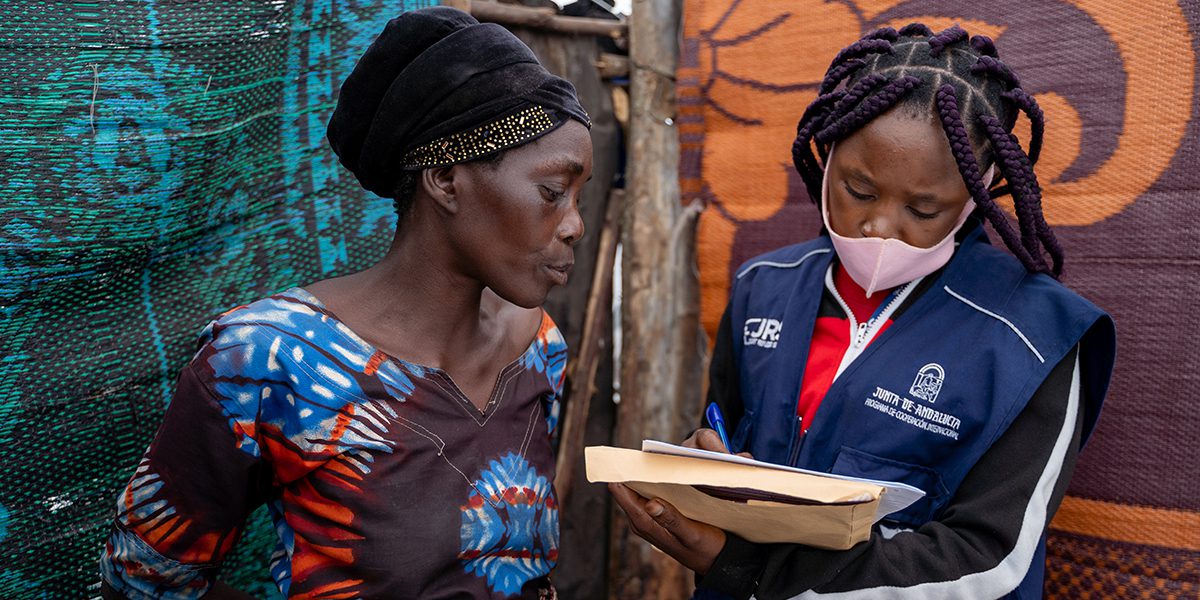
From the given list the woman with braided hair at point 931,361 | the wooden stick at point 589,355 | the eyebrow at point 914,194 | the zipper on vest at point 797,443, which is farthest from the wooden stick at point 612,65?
the zipper on vest at point 797,443

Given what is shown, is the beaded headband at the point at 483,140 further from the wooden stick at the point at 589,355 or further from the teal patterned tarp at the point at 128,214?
the wooden stick at the point at 589,355

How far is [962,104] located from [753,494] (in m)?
0.95

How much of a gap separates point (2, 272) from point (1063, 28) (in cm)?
291

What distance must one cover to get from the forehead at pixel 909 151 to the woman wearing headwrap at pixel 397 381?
2.02ft

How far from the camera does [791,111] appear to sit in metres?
3.07

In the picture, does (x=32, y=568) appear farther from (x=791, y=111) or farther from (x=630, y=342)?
(x=791, y=111)

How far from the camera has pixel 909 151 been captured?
6.01ft

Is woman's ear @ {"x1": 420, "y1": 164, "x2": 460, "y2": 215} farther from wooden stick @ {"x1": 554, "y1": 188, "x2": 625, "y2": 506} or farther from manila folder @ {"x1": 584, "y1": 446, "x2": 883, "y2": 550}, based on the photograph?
wooden stick @ {"x1": 554, "y1": 188, "x2": 625, "y2": 506}

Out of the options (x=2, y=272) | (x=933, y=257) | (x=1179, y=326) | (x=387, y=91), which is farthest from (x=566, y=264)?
(x=1179, y=326)

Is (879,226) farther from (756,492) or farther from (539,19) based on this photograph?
(539,19)

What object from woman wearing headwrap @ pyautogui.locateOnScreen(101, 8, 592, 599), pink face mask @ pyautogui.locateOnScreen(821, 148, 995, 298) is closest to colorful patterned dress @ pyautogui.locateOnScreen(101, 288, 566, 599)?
woman wearing headwrap @ pyautogui.locateOnScreen(101, 8, 592, 599)

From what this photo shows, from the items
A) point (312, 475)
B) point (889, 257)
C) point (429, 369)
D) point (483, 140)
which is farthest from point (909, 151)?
point (312, 475)

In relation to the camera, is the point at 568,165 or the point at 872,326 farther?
the point at 872,326

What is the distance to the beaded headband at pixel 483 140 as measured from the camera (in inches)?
68.8
